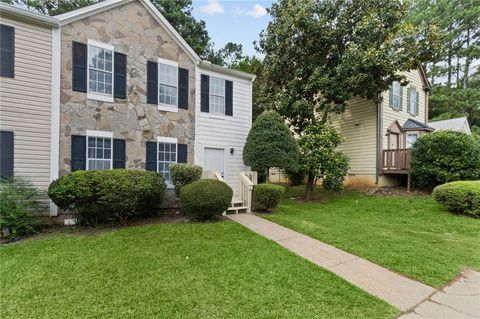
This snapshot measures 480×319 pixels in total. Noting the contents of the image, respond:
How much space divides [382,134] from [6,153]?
15468 mm

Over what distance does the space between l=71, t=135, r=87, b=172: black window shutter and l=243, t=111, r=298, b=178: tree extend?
17.9 ft

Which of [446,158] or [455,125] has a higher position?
[455,125]

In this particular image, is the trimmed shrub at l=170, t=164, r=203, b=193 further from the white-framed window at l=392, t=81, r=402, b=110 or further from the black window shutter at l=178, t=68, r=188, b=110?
the white-framed window at l=392, t=81, r=402, b=110

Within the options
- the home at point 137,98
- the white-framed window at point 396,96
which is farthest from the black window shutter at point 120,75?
the white-framed window at point 396,96

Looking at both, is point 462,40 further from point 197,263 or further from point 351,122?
point 197,263

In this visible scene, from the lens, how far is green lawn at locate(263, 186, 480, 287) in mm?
5043

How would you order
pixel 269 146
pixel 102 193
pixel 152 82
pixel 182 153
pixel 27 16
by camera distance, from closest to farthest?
pixel 102 193
pixel 27 16
pixel 152 82
pixel 182 153
pixel 269 146

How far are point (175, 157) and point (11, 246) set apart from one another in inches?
205

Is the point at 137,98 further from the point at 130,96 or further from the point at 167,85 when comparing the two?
the point at 167,85

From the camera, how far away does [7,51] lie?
7203 millimetres

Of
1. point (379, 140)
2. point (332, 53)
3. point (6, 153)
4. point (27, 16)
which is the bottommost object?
point (6, 153)

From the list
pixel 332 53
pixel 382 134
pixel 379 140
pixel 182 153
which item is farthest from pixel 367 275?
pixel 382 134

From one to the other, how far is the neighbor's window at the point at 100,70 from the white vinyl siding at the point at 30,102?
1.03m

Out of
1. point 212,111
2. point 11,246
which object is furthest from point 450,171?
point 11,246
